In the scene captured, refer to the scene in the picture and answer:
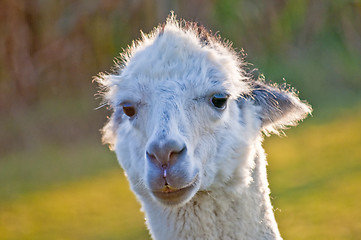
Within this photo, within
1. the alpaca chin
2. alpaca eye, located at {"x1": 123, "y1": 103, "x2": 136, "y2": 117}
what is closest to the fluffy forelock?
alpaca eye, located at {"x1": 123, "y1": 103, "x2": 136, "y2": 117}

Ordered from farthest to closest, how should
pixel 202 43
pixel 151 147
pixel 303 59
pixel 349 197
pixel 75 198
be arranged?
pixel 303 59 → pixel 75 198 → pixel 349 197 → pixel 202 43 → pixel 151 147

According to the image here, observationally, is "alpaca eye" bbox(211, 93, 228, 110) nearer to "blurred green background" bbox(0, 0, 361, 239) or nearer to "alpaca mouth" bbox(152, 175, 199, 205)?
"alpaca mouth" bbox(152, 175, 199, 205)

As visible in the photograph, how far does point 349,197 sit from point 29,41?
941 cm

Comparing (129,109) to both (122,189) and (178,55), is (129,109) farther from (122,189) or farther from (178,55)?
(122,189)

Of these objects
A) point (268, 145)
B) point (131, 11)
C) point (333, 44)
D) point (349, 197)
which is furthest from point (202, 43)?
point (333, 44)

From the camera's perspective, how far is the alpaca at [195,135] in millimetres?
3600

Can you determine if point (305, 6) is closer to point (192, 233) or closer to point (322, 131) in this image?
point (322, 131)

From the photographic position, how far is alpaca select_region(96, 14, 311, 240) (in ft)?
11.8

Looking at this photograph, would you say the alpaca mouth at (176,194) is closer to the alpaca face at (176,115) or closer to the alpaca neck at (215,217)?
the alpaca face at (176,115)

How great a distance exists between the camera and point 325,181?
11.9 metres

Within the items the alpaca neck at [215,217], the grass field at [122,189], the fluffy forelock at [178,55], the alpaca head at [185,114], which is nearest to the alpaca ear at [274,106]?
the alpaca head at [185,114]

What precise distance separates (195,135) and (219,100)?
302mm

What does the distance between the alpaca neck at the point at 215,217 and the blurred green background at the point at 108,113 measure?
585 cm

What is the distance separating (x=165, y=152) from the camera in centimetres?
335
